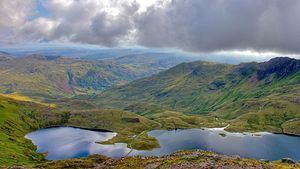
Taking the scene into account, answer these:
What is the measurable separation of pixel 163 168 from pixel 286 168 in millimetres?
43498

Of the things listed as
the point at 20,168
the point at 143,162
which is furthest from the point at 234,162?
the point at 20,168

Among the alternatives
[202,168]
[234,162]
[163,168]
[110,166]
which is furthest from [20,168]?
[234,162]

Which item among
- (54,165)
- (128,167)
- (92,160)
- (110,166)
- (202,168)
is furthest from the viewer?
(92,160)

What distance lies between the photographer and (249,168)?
11175 cm

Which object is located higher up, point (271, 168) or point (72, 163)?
point (271, 168)

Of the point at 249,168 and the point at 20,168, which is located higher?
the point at 249,168

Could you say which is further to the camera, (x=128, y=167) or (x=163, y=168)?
(x=128, y=167)

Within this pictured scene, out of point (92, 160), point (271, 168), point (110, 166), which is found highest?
point (271, 168)

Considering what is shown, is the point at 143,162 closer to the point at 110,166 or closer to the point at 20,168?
the point at 110,166

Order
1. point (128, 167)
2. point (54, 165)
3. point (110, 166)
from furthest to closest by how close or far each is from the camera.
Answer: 1. point (54, 165)
2. point (110, 166)
3. point (128, 167)

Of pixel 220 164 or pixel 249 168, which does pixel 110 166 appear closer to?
pixel 220 164

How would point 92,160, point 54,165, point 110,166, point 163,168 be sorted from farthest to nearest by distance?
point 92,160
point 54,165
point 110,166
point 163,168

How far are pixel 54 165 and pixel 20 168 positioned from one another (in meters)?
41.3

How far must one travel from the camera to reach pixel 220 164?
377 feet
